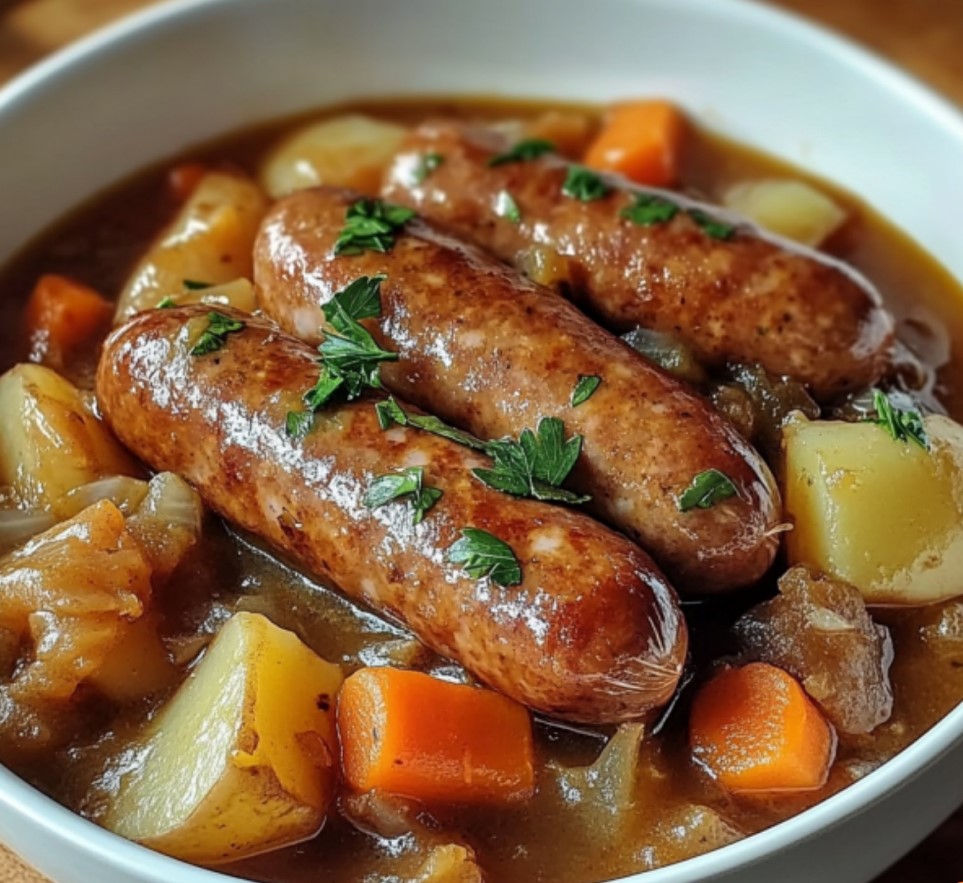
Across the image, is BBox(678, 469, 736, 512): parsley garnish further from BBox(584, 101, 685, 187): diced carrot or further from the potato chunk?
BBox(584, 101, 685, 187): diced carrot

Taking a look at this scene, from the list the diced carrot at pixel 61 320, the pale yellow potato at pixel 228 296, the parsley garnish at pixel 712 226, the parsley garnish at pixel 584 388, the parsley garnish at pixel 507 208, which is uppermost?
the parsley garnish at pixel 712 226

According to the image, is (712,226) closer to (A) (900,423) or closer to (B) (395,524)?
(A) (900,423)

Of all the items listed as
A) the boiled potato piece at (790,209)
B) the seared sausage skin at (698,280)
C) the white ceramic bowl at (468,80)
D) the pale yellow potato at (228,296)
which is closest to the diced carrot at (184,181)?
the white ceramic bowl at (468,80)

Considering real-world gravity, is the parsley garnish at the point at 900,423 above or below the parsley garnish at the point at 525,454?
above

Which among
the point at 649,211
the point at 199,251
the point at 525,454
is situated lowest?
the point at 199,251

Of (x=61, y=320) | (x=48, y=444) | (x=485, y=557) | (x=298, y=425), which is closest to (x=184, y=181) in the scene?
(x=61, y=320)

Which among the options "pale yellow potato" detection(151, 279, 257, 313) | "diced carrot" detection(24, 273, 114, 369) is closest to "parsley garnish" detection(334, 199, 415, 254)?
"pale yellow potato" detection(151, 279, 257, 313)

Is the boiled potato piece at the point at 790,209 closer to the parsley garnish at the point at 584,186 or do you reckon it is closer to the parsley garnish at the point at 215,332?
the parsley garnish at the point at 584,186
